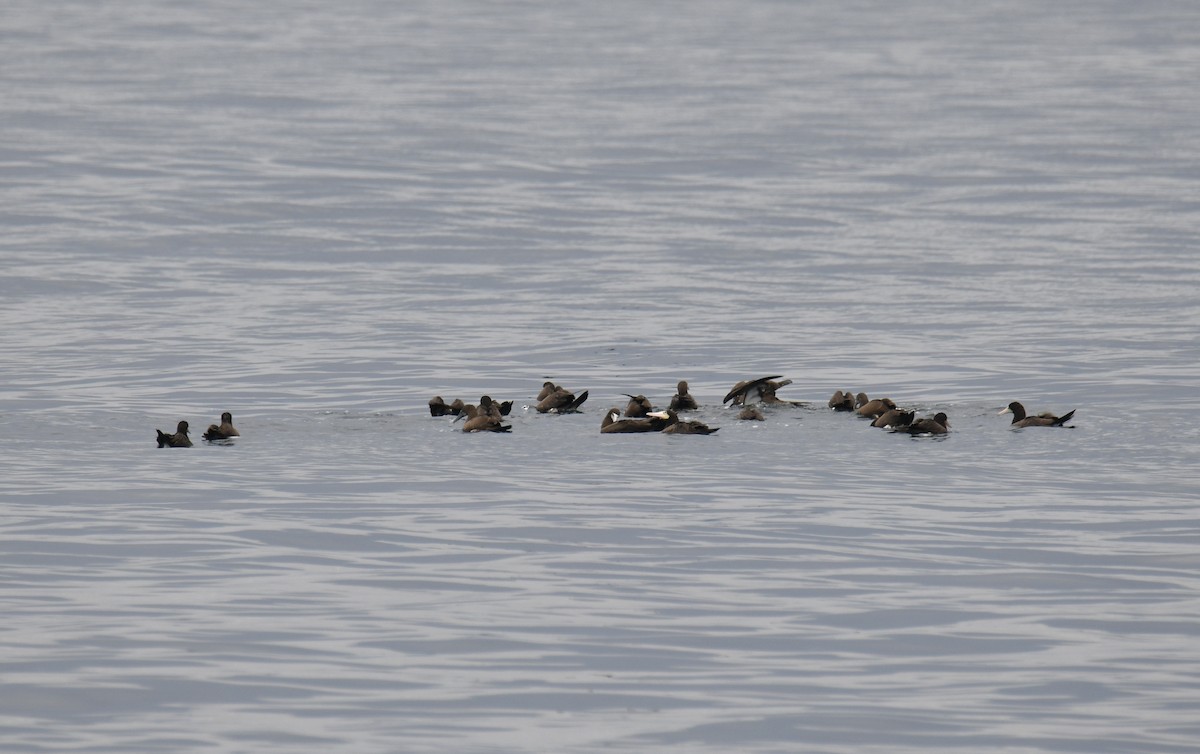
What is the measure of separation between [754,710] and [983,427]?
8893 mm

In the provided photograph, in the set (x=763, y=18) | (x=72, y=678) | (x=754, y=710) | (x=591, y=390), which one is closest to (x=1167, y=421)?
(x=591, y=390)

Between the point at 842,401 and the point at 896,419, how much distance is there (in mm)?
1426

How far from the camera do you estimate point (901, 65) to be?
2921 inches

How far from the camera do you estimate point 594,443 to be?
18.3 metres

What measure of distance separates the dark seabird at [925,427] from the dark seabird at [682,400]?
7.31 ft

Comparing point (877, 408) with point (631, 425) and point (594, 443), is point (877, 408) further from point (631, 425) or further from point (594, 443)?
point (594, 443)

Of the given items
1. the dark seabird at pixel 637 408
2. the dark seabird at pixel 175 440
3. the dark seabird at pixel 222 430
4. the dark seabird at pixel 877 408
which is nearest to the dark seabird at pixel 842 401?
the dark seabird at pixel 877 408

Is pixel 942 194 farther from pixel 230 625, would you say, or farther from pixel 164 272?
pixel 230 625

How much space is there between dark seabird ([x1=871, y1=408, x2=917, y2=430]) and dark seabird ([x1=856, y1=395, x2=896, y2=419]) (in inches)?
15.7

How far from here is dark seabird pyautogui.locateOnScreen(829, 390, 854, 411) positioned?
19.7 m

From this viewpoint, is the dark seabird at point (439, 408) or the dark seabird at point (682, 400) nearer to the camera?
the dark seabird at point (682, 400)

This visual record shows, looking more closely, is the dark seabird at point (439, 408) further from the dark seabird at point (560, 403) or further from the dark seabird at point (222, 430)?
the dark seabird at point (222, 430)

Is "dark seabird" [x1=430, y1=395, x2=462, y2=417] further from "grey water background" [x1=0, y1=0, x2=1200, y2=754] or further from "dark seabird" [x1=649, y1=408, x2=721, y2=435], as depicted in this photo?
"dark seabird" [x1=649, y1=408, x2=721, y2=435]

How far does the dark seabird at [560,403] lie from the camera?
19781mm
